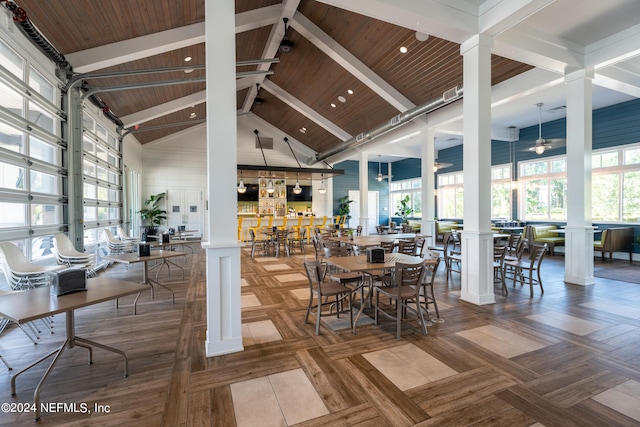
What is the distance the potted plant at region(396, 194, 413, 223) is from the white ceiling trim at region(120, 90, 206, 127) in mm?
10225

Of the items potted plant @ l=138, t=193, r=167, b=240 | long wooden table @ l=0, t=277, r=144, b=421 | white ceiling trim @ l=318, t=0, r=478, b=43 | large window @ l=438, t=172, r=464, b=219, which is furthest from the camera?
large window @ l=438, t=172, r=464, b=219

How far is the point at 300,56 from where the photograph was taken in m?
7.19

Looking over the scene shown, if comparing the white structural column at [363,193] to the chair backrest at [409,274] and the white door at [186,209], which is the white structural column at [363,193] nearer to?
the white door at [186,209]

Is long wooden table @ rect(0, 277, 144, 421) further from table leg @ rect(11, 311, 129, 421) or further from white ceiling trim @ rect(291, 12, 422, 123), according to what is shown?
white ceiling trim @ rect(291, 12, 422, 123)

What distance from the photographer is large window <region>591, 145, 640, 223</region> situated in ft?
23.7

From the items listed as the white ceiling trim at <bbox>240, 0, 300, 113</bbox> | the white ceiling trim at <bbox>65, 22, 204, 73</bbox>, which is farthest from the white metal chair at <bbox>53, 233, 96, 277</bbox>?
the white ceiling trim at <bbox>240, 0, 300, 113</bbox>

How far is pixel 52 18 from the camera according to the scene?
359cm

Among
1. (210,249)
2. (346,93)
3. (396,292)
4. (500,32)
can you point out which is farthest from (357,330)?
(346,93)

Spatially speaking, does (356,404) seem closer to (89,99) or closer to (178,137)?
(89,99)

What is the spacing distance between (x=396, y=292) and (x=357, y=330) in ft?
2.00

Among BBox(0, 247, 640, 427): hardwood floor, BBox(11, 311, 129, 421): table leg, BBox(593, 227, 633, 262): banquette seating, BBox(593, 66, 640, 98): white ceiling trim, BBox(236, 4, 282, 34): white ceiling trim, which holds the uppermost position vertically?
BBox(236, 4, 282, 34): white ceiling trim

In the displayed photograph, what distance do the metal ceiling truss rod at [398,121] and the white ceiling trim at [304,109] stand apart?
1.61ft

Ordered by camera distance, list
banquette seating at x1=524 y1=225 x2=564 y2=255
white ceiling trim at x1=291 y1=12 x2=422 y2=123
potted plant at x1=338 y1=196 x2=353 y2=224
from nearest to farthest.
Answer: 1. white ceiling trim at x1=291 y1=12 x2=422 y2=123
2. banquette seating at x1=524 y1=225 x2=564 y2=255
3. potted plant at x1=338 y1=196 x2=353 y2=224

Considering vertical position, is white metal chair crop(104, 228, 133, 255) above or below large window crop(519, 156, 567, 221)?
below
